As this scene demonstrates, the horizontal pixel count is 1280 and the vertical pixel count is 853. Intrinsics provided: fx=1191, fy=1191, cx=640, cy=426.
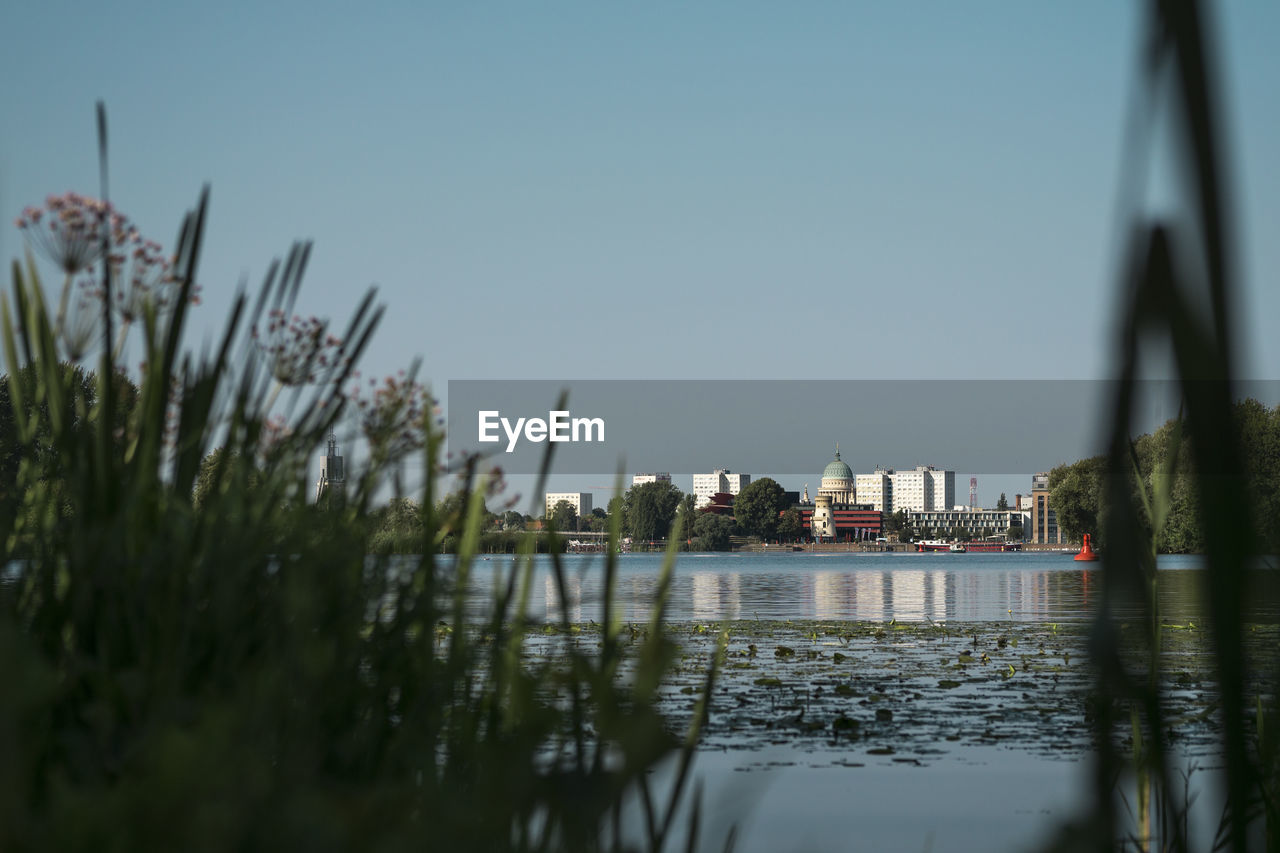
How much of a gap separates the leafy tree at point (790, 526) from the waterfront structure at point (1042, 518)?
4555 centimetres

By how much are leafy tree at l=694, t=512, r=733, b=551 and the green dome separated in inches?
2070

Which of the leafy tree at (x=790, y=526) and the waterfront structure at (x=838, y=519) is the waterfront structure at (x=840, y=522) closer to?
the waterfront structure at (x=838, y=519)

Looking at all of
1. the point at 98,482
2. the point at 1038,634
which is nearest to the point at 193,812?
the point at 98,482

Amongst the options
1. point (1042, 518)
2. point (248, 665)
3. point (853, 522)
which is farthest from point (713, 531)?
point (248, 665)

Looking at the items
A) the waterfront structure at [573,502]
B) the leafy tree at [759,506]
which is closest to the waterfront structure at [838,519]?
the leafy tree at [759,506]

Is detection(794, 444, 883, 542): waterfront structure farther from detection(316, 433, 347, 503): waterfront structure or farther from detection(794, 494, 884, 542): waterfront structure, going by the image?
detection(316, 433, 347, 503): waterfront structure

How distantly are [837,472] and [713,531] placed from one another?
64.4 metres

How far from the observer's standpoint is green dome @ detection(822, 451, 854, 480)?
186375mm

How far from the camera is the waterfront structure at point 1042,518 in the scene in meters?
177

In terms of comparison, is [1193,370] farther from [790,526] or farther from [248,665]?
[790,526]

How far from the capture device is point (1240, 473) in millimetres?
440

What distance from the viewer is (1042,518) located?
181 meters

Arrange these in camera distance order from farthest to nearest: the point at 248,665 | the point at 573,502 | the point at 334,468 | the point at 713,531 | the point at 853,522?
the point at 853,522 < the point at 713,531 < the point at 573,502 < the point at 334,468 < the point at 248,665

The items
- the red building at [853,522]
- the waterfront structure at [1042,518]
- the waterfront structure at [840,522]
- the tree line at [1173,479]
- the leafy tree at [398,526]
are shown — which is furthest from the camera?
the waterfront structure at [1042,518]
